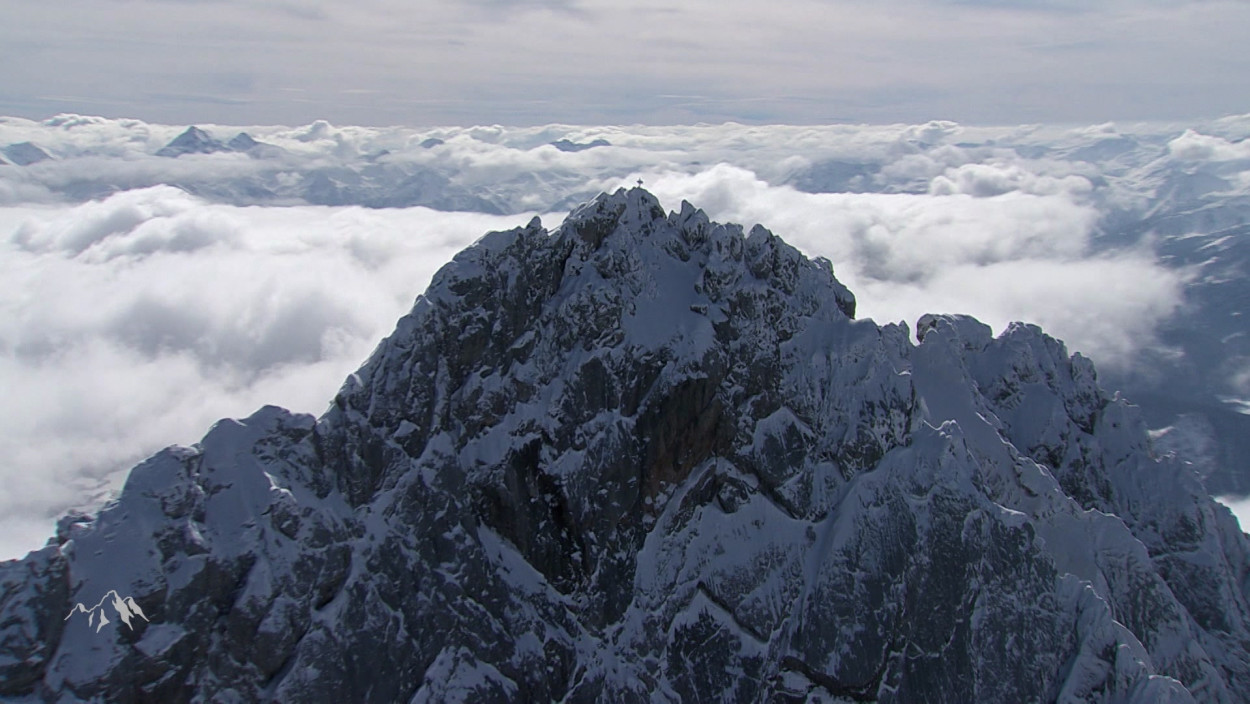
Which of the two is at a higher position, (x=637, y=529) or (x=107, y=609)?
(x=107, y=609)

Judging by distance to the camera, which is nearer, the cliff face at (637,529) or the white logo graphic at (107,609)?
the white logo graphic at (107,609)

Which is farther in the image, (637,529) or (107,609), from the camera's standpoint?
(637,529)

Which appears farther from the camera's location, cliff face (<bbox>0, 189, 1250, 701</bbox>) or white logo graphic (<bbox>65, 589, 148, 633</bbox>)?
cliff face (<bbox>0, 189, 1250, 701</bbox>)

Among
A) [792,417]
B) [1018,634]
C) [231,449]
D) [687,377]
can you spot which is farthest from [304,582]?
[1018,634]

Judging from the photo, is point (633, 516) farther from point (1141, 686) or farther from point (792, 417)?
point (1141, 686)
